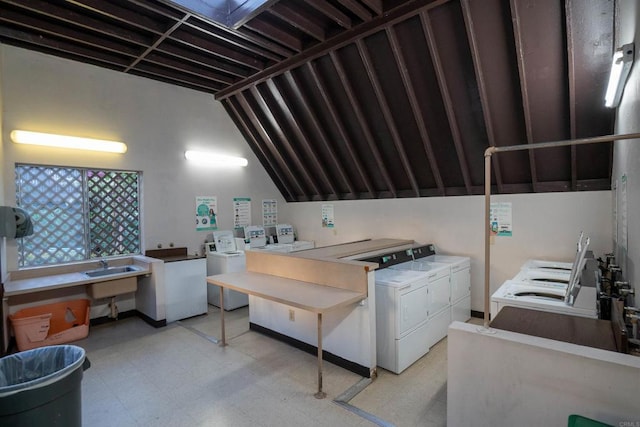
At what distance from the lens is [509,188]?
3934mm

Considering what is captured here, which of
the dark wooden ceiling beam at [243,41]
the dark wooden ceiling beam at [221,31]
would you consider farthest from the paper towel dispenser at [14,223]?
the dark wooden ceiling beam at [243,41]

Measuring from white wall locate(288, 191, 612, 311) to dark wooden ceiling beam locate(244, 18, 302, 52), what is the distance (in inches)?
103

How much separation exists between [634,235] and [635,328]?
0.58 meters

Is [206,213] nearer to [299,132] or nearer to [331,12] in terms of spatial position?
[299,132]

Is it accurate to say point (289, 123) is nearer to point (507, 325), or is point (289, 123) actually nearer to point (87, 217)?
point (87, 217)

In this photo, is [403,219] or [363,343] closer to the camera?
[363,343]

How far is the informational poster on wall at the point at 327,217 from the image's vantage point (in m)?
5.76

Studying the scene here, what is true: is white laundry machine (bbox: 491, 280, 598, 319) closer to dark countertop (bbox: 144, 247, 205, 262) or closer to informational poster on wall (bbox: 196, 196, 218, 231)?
dark countertop (bbox: 144, 247, 205, 262)

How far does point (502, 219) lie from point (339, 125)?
7.98ft

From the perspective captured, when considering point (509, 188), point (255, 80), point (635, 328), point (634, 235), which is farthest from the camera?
point (255, 80)

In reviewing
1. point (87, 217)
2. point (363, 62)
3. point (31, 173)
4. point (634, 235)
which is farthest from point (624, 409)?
point (31, 173)

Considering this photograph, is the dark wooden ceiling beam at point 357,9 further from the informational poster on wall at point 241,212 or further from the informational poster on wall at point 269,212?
the informational poster on wall at point 269,212

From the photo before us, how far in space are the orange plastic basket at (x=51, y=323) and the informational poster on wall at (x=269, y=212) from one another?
306 centimetres

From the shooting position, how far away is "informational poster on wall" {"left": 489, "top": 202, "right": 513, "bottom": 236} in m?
3.93
